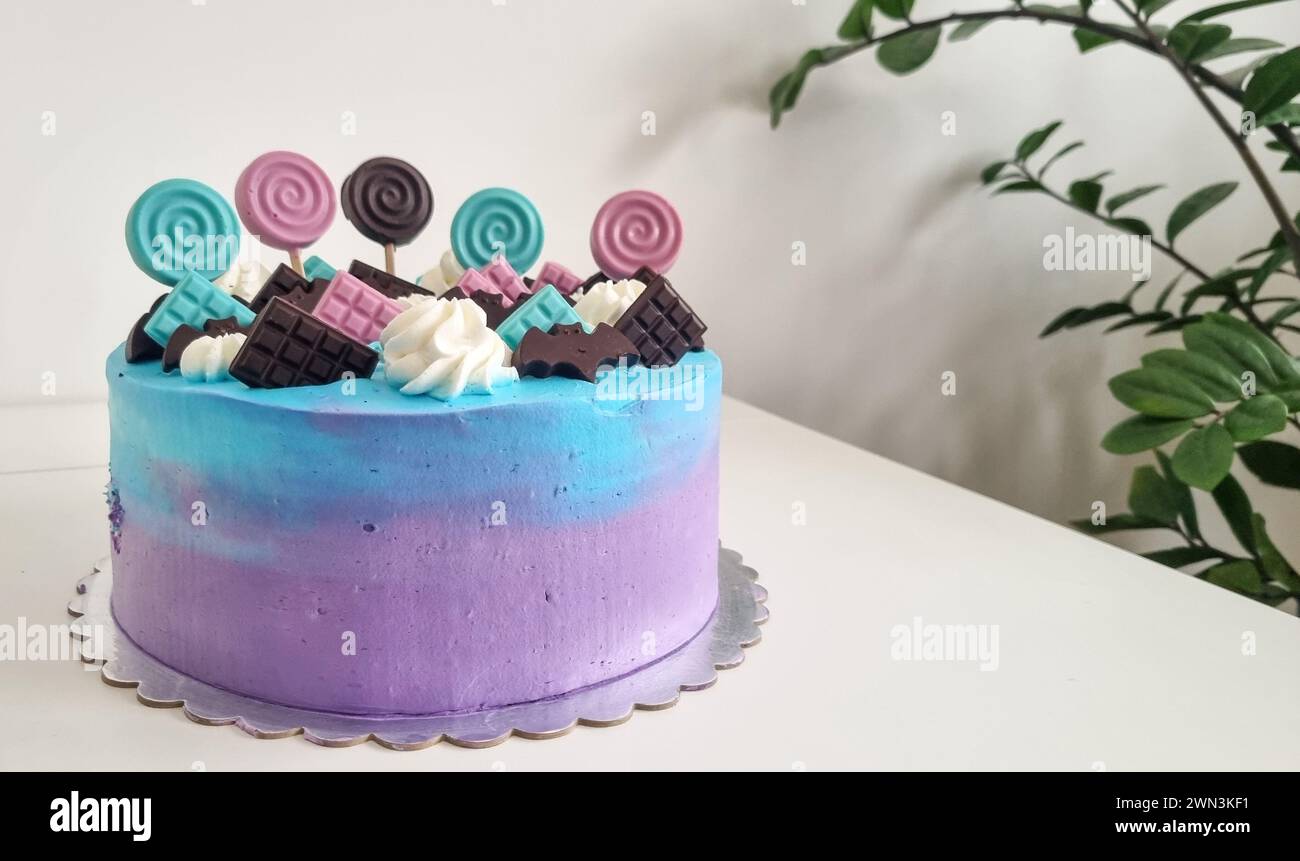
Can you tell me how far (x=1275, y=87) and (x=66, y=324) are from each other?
204cm

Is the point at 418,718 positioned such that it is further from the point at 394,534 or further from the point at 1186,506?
the point at 1186,506

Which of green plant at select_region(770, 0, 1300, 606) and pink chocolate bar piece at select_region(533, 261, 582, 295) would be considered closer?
pink chocolate bar piece at select_region(533, 261, 582, 295)

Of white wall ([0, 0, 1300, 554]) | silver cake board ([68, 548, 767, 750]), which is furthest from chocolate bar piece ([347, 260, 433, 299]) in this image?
white wall ([0, 0, 1300, 554])

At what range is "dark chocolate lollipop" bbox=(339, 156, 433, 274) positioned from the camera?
1523mm

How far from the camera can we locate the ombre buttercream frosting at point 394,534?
3.52 ft

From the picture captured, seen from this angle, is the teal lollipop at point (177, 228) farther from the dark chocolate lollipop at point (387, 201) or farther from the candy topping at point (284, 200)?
the dark chocolate lollipop at point (387, 201)

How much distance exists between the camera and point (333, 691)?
3.64ft

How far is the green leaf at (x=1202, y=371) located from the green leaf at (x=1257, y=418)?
2.0 inches

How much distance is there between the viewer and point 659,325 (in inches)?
50.4

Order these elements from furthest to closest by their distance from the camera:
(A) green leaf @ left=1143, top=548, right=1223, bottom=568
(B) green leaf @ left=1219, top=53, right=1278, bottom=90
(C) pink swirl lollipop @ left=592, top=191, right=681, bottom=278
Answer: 1. (A) green leaf @ left=1143, top=548, right=1223, bottom=568
2. (B) green leaf @ left=1219, top=53, right=1278, bottom=90
3. (C) pink swirl lollipop @ left=592, top=191, right=681, bottom=278

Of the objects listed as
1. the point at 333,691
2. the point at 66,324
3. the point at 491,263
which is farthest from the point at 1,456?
the point at 333,691

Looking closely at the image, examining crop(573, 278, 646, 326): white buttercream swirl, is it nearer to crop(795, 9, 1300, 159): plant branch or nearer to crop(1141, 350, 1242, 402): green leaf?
crop(1141, 350, 1242, 402): green leaf
